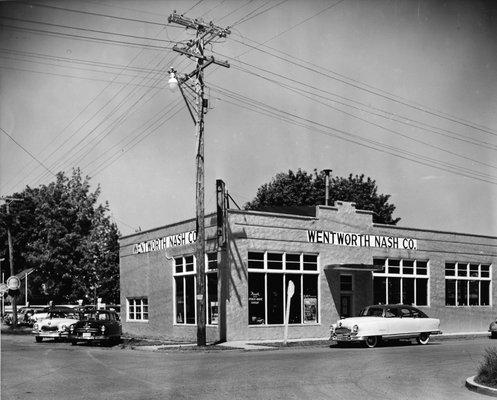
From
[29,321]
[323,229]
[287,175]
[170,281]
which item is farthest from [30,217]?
[323,229]

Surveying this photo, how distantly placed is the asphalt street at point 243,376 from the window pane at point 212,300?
788 centimetres

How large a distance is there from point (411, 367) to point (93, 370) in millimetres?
7676

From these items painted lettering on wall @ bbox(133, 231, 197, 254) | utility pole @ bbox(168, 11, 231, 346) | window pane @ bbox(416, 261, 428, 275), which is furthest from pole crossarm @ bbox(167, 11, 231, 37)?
window pane @ bbox(416, 261, 428, 275)

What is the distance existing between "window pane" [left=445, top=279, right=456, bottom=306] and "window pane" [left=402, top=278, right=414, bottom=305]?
2.61 metres

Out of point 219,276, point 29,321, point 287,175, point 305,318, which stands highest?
point 287,175

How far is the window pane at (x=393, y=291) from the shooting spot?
32.2 metres

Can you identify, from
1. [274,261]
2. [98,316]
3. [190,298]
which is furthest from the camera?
[190,298]

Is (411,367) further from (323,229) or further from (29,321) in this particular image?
(29,321)

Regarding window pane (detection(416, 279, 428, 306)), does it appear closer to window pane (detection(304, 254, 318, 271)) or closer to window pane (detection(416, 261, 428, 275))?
window pane (detection(416, 261, 428, 275))

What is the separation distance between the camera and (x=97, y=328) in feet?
80.9

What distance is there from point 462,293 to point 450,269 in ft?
5.21

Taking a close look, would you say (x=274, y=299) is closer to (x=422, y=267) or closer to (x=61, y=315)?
(x=61, y=315)

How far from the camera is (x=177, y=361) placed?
17562 millimetres

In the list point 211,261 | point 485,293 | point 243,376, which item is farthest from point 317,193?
point 243,376
